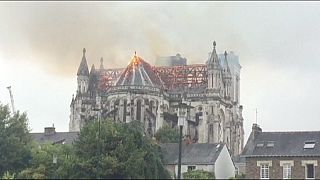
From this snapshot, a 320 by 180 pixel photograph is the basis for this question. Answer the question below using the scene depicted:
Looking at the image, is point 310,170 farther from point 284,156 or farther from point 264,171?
point 264,171

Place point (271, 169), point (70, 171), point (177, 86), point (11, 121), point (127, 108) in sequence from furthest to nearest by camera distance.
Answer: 1. point (177, 86)
2. point (127, 108)
3. point (11, 121)
4. point (271, 169)
5. point (70, 171)

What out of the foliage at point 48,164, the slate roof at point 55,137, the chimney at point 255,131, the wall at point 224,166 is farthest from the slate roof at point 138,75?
the chimney at point 255,131

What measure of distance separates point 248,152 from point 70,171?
59.2 feet

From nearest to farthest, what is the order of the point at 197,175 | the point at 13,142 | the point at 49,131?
the point at 197,175, the point at 13,142, the point at 49,131

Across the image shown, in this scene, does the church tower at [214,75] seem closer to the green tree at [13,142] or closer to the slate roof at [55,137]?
the slate roof at [55,137]

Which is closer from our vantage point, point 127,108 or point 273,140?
point 273,140

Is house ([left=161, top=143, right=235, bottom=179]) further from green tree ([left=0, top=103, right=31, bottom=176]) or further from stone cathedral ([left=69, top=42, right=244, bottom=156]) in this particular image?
stone cathedral ([left=69, top=42, right=244, bottom=156])

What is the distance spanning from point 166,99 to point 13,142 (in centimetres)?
7690

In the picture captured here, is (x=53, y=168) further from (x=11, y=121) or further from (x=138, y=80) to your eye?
(x=138, y=80)

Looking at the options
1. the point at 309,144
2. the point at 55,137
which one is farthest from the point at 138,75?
the point at 309,144

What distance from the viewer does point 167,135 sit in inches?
5251

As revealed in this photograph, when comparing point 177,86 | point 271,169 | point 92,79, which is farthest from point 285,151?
point 92,79

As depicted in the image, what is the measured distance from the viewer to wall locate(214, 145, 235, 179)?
283ft

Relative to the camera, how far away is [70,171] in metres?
72.2
